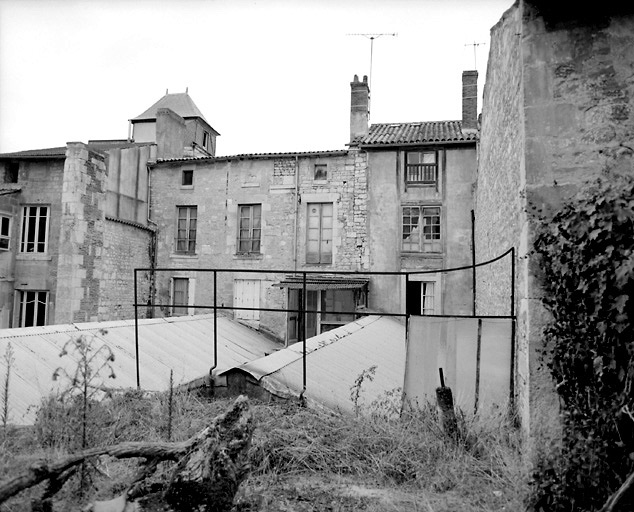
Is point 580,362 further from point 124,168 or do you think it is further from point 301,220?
point 124,168

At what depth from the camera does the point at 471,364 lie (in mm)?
4887

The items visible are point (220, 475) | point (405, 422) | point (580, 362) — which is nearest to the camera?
point (220, 475)

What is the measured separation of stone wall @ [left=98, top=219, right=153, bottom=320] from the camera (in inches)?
587

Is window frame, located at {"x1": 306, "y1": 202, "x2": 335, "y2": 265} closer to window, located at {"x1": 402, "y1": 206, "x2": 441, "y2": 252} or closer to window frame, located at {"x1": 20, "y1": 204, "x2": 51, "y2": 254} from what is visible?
window, located at {"x1": 402, "y1": 206, "x2": 441, "y2": 252}

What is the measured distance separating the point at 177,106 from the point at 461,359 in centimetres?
2641

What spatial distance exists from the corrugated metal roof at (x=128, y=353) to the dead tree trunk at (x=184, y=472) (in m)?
2.13

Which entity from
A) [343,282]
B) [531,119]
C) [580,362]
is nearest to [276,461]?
[580,362]

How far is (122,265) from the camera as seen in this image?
1560cm

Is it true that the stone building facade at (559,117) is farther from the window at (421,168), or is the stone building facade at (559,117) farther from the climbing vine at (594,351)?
the window at (421,168)

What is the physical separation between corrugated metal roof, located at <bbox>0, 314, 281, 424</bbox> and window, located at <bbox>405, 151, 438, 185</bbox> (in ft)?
23.1

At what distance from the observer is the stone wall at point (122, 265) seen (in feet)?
48.9

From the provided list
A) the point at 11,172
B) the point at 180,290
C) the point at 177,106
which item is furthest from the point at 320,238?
the point at 177,106

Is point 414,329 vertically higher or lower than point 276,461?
higher

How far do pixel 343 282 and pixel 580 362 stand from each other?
10936 mm
